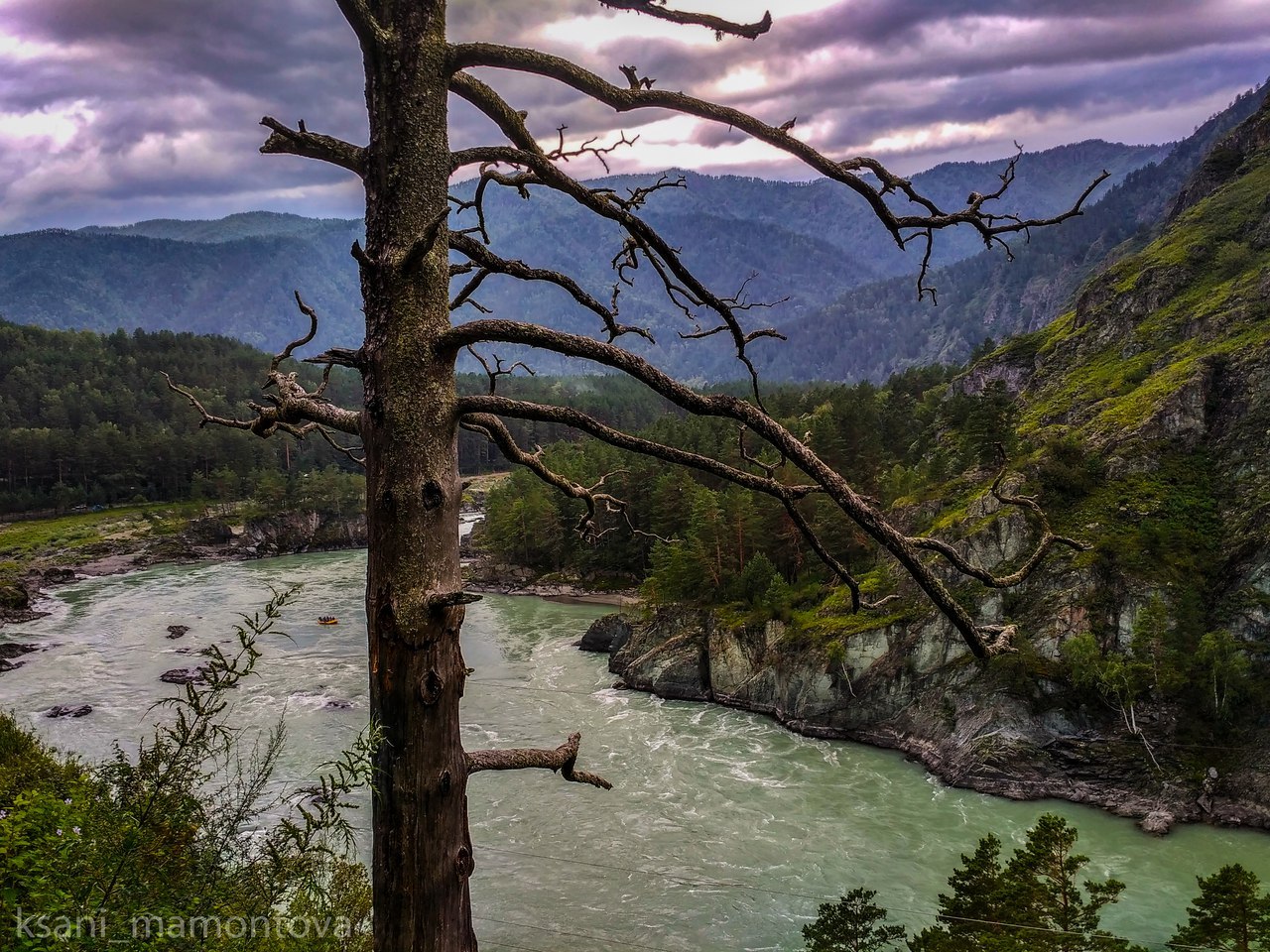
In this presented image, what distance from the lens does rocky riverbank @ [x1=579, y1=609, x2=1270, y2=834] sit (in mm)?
25594

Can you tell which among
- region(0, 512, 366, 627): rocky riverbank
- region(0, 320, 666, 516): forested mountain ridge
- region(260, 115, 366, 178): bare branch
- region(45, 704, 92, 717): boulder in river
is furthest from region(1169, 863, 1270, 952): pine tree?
region(0, 512, 366, 627): rocky riverbank

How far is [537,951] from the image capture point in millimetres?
18625

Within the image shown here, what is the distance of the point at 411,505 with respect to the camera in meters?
3.28

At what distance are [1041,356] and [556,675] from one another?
47540mm

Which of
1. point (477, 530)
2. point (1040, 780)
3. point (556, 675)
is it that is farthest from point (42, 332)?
point (1040, 780)

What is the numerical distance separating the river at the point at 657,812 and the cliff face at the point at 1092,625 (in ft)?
5.05

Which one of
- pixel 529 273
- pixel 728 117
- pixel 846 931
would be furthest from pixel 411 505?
pixel 846 931

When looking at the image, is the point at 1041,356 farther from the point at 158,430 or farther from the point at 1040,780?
the point at 158,430

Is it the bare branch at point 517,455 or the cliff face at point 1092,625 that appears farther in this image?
the cliff face at point 1092,625

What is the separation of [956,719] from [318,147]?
32290 millimetres

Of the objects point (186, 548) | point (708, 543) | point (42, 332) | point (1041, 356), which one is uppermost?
point (42, 332)

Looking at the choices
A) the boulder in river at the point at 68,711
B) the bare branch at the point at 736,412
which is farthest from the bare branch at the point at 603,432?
the boulder in river at the point at 68,711

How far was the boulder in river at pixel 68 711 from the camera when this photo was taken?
111 feet

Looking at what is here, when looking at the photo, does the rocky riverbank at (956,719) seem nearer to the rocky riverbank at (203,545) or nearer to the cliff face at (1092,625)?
the cliff face at (1092,625)
